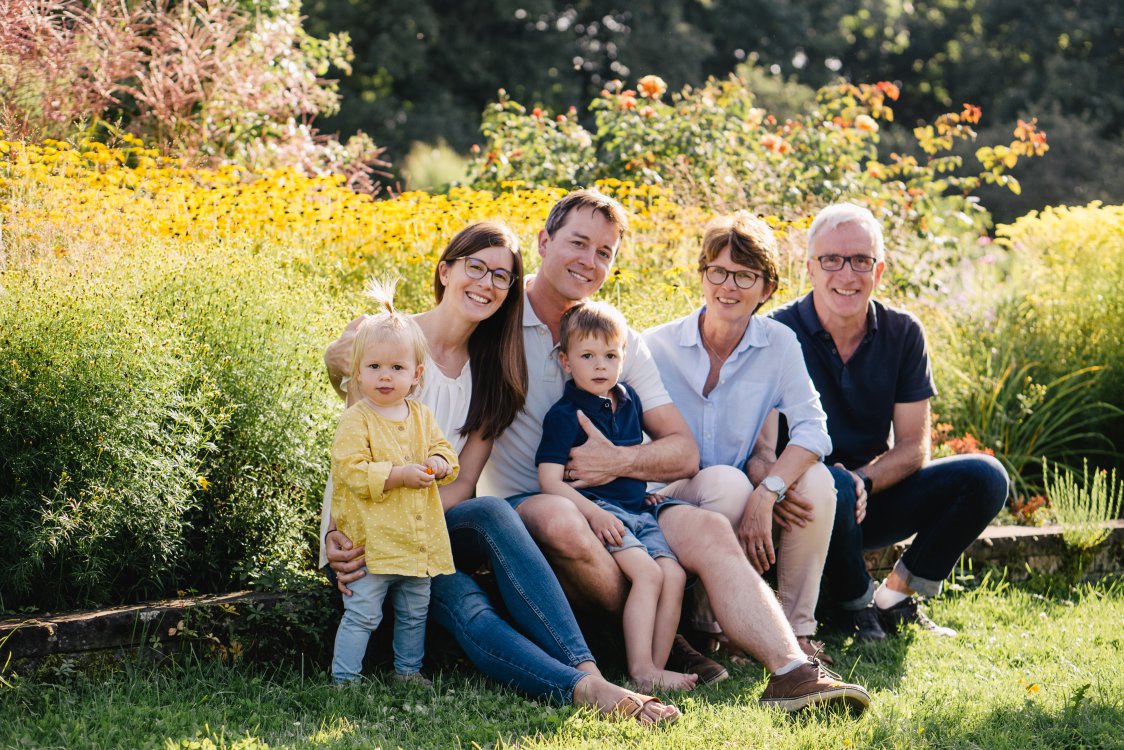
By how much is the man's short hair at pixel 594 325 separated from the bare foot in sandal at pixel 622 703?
106 cm

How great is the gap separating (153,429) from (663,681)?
166 centimetres

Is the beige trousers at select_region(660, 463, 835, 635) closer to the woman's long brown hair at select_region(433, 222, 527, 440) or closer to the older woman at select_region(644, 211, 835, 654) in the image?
the older woman at select_region(644, 211, 835, 654)

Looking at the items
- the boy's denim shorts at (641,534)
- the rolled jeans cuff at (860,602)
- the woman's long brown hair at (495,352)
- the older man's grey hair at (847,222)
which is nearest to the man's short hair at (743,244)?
the older man's grey hair at (847,222)

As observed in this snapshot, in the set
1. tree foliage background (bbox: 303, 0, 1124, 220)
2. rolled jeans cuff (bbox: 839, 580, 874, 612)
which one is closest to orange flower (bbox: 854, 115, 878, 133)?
rolled jeans cuff (bbox: 839, 580, 874, 612)

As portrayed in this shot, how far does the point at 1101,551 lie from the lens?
5.02 m

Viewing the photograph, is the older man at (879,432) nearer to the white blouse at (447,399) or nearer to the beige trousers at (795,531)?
the beige trousers at (795,531)

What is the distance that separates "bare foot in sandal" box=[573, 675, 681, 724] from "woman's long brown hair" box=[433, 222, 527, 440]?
0.89 meters

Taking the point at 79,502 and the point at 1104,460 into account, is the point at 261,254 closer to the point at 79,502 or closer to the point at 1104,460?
the point at 79,502

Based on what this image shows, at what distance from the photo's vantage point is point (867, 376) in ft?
13.7

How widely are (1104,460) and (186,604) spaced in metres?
4.88

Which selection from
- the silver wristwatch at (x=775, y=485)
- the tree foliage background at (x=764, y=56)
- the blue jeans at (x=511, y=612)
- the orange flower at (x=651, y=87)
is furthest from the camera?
the tree foliage background at (x=764, y=56)

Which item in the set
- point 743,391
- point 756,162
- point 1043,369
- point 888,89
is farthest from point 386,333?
point 888,89

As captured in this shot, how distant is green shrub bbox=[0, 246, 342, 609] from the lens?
3.25 meters

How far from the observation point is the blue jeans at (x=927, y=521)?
4055mm
